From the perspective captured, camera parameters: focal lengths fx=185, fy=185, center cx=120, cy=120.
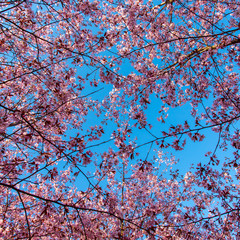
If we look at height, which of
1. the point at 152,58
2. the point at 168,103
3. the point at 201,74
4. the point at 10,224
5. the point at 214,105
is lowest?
the point at 10,224

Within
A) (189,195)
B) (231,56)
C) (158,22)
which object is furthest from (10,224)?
(231,56)

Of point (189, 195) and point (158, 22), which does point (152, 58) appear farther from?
point (189, 195)

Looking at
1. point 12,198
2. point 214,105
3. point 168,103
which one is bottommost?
point 12,198

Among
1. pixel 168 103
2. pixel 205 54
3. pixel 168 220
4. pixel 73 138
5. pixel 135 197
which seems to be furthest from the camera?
pixel 135 197

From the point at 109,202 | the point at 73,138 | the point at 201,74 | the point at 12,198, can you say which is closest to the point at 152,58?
the point at 201,74

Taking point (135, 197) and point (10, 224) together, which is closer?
point (10, 224)

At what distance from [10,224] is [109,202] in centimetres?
421

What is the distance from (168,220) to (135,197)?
67.2 inches

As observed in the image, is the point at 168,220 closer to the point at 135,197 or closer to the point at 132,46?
the point at 135,197

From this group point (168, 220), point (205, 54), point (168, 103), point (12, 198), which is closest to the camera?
point (205, 54)

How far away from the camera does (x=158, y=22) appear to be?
21.6 ft

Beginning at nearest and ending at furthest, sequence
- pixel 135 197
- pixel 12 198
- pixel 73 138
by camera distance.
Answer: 1. pixel 73 138
2. pixel 12 198
3. pixel 135 197

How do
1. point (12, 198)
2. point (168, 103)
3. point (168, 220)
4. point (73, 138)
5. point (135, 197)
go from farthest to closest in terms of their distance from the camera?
1. point (135, 197)
2. point (168, 220)
3. point (12, 198)
4. point (168, 103)
5. point (73, 138)

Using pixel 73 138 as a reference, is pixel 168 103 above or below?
above
